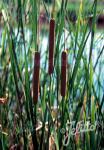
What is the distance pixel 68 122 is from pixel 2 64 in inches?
18.2

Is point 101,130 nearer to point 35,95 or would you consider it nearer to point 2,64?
point 35,95

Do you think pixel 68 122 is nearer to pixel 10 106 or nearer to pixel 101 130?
pixel 101 130

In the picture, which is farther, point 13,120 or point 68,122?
point 13,120

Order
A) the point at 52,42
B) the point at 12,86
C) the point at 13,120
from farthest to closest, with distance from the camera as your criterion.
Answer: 1. the point at 12,86
2. the point at 13,120
3. the point at 52,42

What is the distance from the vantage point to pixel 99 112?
0.95 m

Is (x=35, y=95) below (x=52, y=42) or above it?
below

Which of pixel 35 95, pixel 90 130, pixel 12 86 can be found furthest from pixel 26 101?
pixel 12 86

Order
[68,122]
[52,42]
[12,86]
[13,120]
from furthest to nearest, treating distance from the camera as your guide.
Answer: [12,86] → [13,120] → [68,122] → [52,42]

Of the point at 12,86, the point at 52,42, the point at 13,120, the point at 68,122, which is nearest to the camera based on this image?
the point at 52,42

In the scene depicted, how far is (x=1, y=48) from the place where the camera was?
1244 millimetres

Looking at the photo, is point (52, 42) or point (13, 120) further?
point (13, 120)

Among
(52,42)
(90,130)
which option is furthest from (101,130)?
(52,42)

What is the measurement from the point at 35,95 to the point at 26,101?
8 cm

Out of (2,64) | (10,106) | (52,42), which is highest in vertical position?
(52,42)
